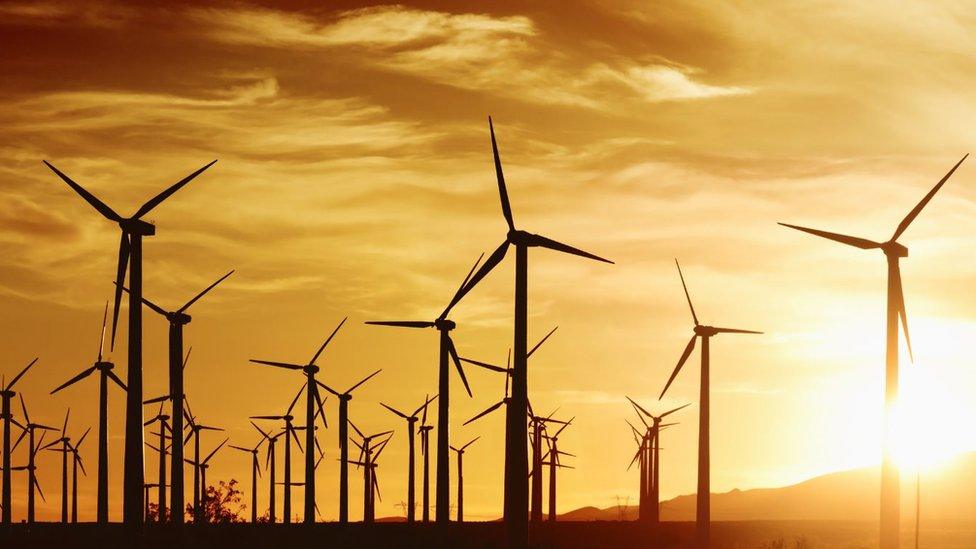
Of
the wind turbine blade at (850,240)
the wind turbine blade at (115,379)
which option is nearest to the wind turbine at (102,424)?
the wind turbine blade at (115,379)

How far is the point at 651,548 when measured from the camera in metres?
127

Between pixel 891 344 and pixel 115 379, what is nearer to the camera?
pixel 891 344

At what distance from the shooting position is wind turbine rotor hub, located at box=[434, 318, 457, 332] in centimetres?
9938

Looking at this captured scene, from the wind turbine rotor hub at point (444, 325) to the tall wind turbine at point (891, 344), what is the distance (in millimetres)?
30283

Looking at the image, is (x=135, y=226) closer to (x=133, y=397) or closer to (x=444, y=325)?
(x=133, y=397)

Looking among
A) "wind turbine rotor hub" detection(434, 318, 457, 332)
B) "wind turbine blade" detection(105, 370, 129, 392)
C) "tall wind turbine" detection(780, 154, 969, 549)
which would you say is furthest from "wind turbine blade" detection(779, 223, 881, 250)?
"wind turbine blade" detection(105, 370, 129, 392)

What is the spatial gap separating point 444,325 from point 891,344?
37.8 meters

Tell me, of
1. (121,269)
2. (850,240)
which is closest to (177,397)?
(121,269)

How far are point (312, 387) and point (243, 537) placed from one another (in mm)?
17687

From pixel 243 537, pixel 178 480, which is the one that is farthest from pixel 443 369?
pixel 243 537

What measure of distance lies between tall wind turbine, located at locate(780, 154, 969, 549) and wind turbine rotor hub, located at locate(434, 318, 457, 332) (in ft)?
99.4

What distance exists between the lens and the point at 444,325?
327 feet

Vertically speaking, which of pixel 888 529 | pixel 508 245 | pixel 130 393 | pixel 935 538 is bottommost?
pixel 935 538

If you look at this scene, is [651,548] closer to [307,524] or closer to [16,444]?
[307,524]
